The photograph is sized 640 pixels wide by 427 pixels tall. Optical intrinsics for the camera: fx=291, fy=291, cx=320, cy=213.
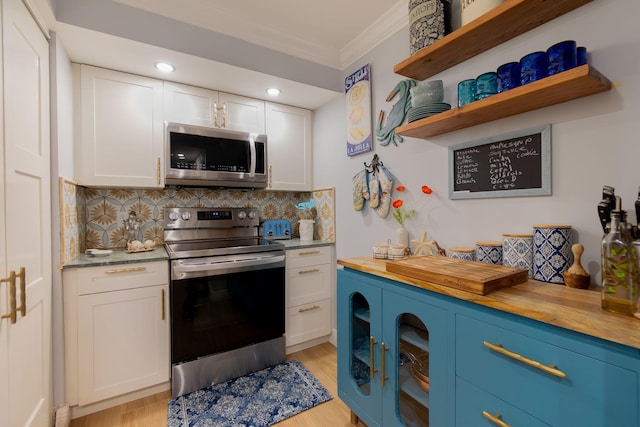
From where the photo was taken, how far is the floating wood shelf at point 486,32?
114 cm

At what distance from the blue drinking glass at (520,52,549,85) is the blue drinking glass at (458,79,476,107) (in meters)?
0.21

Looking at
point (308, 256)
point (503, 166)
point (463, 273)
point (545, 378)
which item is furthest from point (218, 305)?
point (503, 166)

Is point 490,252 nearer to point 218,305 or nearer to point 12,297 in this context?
point 218,305

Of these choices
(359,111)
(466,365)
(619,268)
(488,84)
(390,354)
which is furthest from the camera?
(359,111)

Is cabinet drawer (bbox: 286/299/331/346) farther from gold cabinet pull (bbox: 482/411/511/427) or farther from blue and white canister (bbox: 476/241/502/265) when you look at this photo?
gold cabinet pull (bbox: 482/411/511/427)

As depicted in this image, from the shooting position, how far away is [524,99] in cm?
116

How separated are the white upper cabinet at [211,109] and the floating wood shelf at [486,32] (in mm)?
1391

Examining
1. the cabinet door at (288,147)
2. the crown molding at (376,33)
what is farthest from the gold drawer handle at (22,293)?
the crown molding at (376,33)

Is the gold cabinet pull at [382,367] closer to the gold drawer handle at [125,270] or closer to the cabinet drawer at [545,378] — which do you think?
the cabinet drawer at [545,378]

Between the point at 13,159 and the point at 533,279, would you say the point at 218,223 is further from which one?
the point at 533,279

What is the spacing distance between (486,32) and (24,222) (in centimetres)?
223

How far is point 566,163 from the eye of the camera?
3.92 feet

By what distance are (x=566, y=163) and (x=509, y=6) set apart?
664mm

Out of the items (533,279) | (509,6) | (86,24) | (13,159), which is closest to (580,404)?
(533,279)
